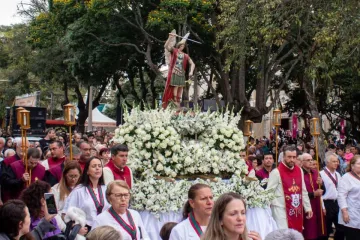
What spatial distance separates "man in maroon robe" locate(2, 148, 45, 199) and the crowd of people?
14mm

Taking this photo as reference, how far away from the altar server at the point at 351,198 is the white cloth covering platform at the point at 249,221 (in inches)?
45.0

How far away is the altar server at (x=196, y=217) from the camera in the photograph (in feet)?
17.0

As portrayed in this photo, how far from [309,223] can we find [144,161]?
10.3ft

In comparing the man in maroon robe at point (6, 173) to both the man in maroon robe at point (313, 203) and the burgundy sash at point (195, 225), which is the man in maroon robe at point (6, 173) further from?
the man in maroon robe at point (313, 203)

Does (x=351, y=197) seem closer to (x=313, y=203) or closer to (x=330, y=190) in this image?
(x=313, y=203)

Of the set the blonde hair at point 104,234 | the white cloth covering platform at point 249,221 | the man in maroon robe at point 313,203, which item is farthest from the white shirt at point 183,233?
the man in maroon robe at point 313,203

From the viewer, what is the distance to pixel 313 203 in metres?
10.1

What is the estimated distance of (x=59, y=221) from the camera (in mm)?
5820

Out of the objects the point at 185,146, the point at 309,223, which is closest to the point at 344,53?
the point at 309,223

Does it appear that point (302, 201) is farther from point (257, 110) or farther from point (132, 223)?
point (257, 110)

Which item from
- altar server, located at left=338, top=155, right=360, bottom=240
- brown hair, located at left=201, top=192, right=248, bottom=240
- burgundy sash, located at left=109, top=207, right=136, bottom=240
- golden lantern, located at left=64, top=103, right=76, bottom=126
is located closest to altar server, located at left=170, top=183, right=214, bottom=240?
burgundy sash, located at left=109, top=207, right=136, bottom=240

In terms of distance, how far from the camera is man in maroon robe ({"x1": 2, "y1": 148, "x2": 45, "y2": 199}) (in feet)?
28.3

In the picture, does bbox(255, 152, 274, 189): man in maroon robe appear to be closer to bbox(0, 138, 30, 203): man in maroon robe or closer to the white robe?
the white robe

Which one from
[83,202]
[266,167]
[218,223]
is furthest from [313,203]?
[218,223]
